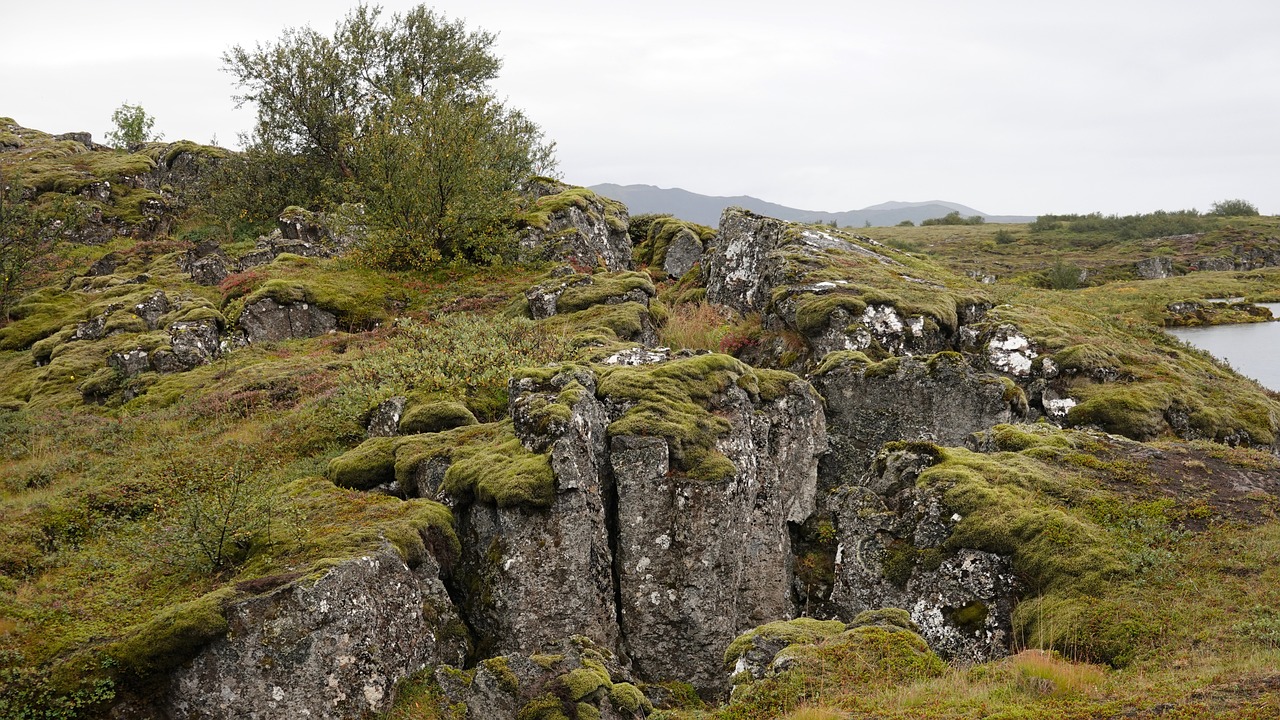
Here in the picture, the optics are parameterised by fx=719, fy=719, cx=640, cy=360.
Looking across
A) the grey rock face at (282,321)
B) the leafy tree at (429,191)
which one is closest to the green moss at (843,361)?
the leafy tree at (429,191)

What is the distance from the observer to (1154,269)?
8956 cm

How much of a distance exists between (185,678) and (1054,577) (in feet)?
43.2

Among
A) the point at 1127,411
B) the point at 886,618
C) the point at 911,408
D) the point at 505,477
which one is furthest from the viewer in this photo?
the point at 911,408

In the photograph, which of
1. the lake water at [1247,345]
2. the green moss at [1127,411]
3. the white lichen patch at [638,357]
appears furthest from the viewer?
the lake water at [1247,345]

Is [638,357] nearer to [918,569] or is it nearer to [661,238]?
[918,569]

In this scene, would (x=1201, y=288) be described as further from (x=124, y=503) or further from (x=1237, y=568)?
(x=124, y=503)

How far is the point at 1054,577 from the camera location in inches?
451

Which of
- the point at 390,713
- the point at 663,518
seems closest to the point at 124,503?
the point at 390,713

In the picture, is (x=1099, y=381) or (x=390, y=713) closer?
(x=390, y=713)

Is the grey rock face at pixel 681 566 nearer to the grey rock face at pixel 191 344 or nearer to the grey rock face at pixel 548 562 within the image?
the grey rock face at pixel 548 562

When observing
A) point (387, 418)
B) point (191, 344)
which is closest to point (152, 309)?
point (191, 344)

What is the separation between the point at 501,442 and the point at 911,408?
12.1m

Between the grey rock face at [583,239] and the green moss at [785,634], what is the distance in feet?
95.5

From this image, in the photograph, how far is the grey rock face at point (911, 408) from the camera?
2075 centimetres
